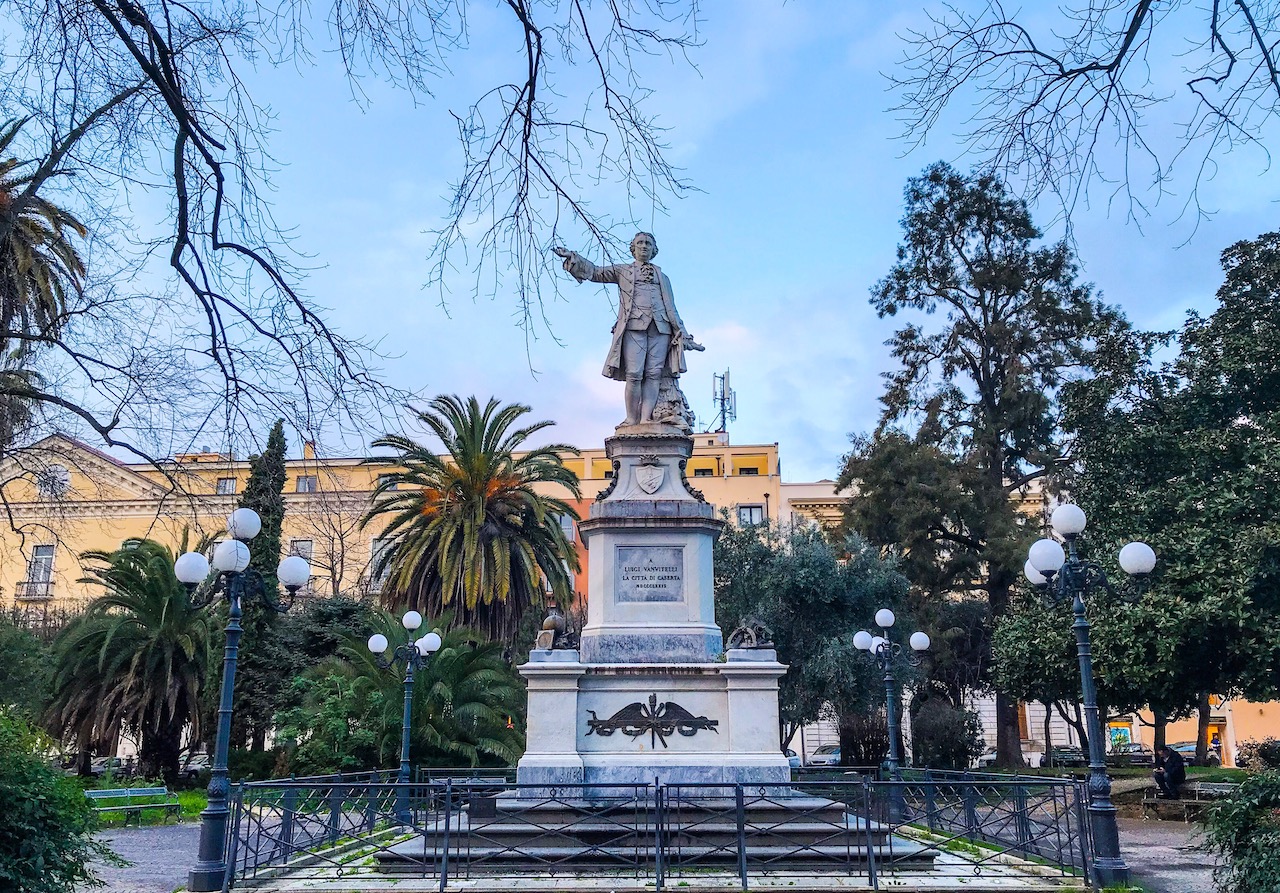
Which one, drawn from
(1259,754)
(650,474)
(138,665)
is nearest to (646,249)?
(650,474)

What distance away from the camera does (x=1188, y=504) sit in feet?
Answer: 69.9

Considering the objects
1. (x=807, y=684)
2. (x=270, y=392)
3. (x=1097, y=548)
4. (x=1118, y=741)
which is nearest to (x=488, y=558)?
(x=807, y=684)

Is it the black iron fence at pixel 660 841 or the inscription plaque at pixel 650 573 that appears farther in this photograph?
the inscription plaque at pixel 650 573

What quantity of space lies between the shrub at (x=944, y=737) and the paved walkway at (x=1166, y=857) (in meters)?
13.8

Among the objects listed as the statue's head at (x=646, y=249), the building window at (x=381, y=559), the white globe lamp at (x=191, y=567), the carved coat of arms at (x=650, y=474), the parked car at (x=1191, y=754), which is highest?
the statue's head at (x=646, y=249)

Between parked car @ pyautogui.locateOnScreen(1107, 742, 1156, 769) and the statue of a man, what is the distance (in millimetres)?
29897

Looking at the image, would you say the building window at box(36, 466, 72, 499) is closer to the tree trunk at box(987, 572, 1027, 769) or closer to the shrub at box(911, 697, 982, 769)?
the tree trunk at box(987, 572, 1027, 769)

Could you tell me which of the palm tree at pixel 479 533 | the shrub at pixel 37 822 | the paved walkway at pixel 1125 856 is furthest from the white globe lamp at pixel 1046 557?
the palm tree at pixel 479 533

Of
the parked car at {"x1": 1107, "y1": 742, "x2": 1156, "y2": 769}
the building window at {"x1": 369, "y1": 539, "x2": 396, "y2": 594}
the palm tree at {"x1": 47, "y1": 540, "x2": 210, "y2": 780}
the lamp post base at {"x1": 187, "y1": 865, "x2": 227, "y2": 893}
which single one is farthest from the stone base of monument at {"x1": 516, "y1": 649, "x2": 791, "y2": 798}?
the parked car at {"x1": 1107, "y1": 742, "x2": 1156, "y2": 769}

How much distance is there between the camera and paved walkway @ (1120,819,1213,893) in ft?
39.8

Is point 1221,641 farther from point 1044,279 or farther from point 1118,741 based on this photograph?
point 1118,741

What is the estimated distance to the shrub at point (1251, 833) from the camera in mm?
8078

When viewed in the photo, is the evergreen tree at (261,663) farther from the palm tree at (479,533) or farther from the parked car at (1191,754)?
the parked car at (1191,754)

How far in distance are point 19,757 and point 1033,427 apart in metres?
30.6
